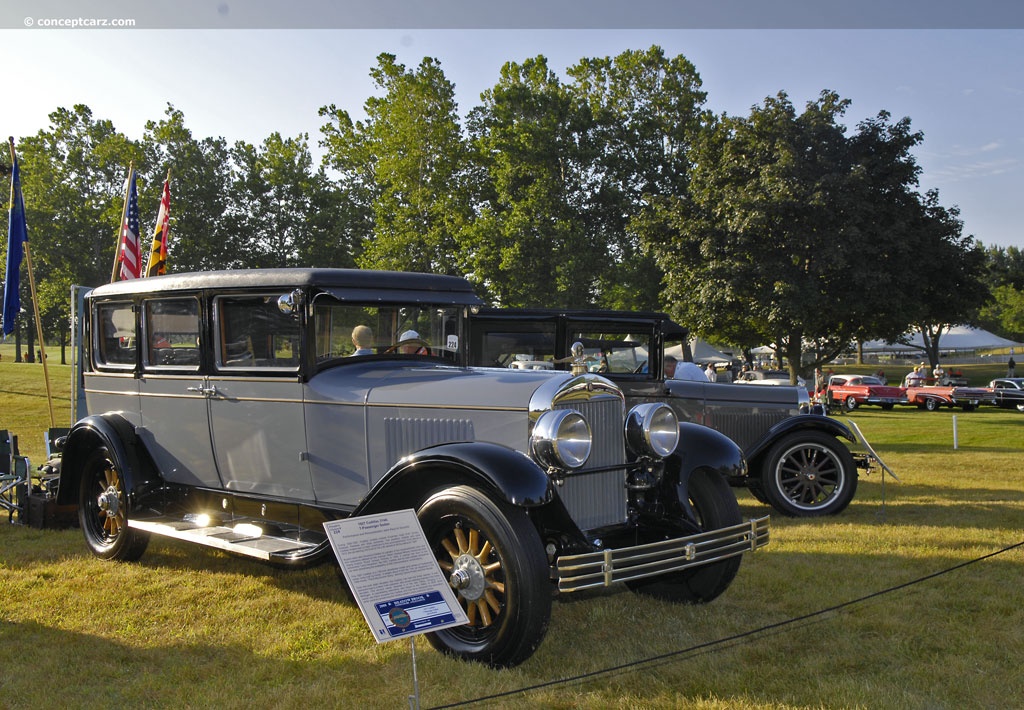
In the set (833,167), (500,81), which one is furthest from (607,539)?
(500,81)

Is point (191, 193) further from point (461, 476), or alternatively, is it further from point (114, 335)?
point (461, 476)

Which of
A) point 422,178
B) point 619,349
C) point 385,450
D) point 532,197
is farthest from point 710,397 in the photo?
point 422,178

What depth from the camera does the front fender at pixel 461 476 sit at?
12.4ft

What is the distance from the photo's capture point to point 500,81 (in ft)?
95.3

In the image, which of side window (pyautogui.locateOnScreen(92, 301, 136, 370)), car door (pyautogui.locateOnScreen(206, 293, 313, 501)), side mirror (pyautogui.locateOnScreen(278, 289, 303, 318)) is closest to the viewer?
side mirror (pyautogui.locateOnScreen(278, 289, 303, 318))

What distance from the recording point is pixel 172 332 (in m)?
5.78

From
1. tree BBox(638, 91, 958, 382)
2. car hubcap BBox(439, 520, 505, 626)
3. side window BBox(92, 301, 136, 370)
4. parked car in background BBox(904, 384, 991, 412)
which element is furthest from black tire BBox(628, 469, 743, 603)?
parked car in background BBox(904, 384, 991, 412)

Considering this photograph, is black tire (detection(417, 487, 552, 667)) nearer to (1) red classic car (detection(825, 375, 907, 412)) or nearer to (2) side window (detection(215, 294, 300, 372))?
(2) side window (detection(215, 294, 300, 372))

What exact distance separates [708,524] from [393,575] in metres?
2.16

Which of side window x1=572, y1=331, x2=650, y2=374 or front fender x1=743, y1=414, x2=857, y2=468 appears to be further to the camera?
side window x1=572, y1=331, x2=650, y2=374

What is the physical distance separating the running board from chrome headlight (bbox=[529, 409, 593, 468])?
129cm

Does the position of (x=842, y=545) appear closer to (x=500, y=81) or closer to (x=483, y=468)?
(x=483, y=468)

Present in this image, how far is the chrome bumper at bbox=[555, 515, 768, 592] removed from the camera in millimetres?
3658

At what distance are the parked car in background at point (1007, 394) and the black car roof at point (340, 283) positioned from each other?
26.9 meters
